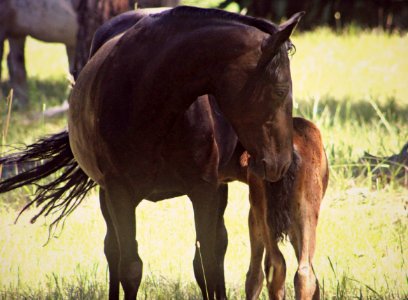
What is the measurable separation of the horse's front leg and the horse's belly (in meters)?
6.29

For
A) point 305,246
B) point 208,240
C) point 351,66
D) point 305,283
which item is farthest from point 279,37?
point 351,66

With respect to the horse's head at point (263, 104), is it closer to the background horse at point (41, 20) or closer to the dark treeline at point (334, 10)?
the background horse at point (41, 20)

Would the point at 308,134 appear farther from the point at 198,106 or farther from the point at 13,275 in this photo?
the point at 13,275

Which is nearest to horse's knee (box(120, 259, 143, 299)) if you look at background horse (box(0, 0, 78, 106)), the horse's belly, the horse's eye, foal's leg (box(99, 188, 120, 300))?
foal's leg (box(99, 188, 120, 300))

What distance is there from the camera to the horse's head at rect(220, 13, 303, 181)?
3.99 m

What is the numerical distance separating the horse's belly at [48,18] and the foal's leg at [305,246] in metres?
7.04

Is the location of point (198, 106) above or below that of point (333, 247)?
above

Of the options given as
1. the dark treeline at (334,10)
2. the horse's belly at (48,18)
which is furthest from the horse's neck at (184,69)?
the dark treeline at (334,10)

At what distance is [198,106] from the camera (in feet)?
14.7

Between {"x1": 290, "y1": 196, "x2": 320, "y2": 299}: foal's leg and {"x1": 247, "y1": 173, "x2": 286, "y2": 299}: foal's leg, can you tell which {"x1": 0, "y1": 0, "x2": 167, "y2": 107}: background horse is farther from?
{"x1": 290, "y1": 196, "x2": 320, "y2": 299}: foal's leg

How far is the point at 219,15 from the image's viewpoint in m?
4.19

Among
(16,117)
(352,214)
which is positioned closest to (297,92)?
(16,117)

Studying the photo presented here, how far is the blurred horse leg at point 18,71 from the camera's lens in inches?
449

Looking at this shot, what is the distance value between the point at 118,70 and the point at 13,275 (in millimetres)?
2128
